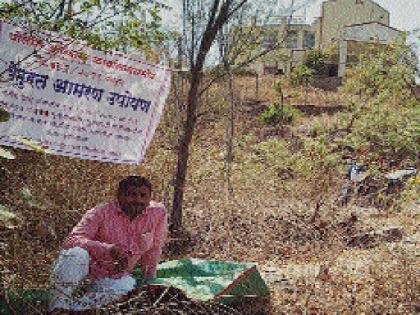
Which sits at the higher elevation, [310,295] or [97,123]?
[97,123]

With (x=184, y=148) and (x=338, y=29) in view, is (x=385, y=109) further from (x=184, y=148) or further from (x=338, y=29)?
(x=338, y=29)

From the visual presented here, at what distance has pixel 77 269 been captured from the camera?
9.16 feet

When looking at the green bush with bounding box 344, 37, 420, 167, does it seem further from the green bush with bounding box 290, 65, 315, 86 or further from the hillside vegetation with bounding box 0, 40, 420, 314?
the green bush with bounding box 290, 65, 315, 86

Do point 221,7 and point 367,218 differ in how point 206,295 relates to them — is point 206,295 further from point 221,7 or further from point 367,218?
point 367,218

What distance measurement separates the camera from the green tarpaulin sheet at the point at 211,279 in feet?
10.5

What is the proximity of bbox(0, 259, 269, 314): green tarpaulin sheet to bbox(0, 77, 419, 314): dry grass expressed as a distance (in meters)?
0.22

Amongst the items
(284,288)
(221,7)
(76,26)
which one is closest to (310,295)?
(284,288)

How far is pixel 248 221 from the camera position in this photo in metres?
5.77

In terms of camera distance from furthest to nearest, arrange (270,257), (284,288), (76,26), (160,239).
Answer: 1. (270,257)
2. (76,26)
3. (284,288)
4. (160,239)

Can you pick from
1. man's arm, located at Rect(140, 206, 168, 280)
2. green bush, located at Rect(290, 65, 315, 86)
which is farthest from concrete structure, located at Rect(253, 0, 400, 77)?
man's arm, located at Rect(140, 206, 168, 280)

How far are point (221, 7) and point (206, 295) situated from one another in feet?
7.37

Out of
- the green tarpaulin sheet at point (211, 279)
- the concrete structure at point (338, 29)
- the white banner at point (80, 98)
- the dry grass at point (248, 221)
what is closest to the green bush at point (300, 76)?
the concrete structure at point (338, 29)

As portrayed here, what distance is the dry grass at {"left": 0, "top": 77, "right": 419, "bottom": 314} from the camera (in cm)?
338

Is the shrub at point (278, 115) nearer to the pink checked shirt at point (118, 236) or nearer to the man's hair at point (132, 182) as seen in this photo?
the pink checked shirt at point (118, 236)
